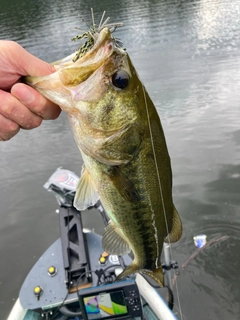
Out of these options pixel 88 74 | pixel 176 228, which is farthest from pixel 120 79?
pixel 176 228

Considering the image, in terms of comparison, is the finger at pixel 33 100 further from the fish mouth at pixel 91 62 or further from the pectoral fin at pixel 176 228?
the pectoral fin at pixel 176 228

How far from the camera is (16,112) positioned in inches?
70.7

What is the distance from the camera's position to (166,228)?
2295mm

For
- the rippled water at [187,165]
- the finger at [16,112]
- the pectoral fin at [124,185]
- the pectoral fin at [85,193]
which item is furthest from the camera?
the rippled water at [187,165]

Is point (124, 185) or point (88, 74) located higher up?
point (88, 74)

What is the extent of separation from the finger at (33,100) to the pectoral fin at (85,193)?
48 centimetres

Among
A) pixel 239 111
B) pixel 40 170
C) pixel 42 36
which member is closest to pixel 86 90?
pixel 40 170

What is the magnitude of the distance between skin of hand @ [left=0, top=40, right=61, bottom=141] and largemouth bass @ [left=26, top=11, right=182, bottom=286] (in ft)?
0.19

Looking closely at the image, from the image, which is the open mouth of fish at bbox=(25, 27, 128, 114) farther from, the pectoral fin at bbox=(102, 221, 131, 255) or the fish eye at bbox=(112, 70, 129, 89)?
the pectoral fin at bbox=(102, 221, 131, 255)

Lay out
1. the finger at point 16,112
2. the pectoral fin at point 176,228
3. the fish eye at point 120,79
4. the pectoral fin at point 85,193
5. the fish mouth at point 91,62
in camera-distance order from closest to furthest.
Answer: the fish mouth at point 91,62 < the fish eye at point 120,79 < the finger at point 16,112 < the pectoral fin at point 85,193 < the pectoral fin at point 176,228

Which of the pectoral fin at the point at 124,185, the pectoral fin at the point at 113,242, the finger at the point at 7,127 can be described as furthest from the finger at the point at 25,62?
the pectoral fin at the point at 113,242

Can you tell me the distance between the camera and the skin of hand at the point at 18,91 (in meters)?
1.71

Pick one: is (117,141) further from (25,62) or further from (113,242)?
(113,242)

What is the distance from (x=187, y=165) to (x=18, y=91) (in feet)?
22.1
